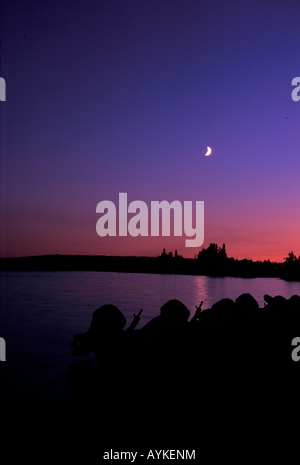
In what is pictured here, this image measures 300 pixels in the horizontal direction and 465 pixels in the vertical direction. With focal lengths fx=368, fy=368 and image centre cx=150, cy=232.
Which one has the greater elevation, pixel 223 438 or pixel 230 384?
pixel 230 384

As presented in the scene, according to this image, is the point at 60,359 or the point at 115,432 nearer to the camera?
the point at 115,432

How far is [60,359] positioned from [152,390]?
42.2 ft

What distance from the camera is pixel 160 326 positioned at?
10.1 m

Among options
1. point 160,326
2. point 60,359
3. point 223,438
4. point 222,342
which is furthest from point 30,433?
point 60,359

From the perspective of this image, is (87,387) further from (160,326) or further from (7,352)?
(7,352)

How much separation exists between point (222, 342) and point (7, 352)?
16021mm

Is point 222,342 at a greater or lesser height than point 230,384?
greater
